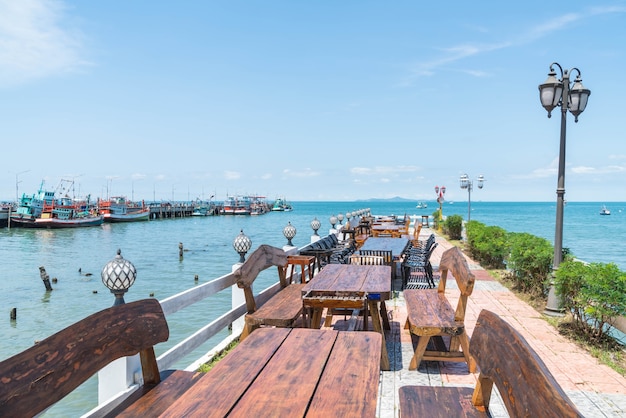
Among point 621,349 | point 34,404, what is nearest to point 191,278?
point 621,349

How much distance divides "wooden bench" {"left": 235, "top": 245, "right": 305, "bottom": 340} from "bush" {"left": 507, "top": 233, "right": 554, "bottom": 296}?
14.5 ft

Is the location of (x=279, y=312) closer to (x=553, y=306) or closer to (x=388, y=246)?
(x=553, y=306)

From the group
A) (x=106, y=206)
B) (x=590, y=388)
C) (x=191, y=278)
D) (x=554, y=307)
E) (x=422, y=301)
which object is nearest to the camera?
(x=590, y=388)

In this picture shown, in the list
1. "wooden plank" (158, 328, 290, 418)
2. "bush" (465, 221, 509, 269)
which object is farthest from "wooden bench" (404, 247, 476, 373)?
"bush" (465, 221, 509, 269)

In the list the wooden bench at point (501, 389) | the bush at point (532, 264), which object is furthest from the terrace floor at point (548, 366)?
the wooden bench at point (501, 389)

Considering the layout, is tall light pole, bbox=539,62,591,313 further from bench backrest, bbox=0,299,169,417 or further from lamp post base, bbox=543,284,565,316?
bench backrest, bbox=0,299,169,417

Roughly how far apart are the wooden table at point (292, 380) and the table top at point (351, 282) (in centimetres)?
173

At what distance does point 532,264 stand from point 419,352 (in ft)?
14.6

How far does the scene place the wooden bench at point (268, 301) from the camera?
464 cm

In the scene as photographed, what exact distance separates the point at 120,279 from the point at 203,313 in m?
8.14

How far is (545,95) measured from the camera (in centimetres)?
714

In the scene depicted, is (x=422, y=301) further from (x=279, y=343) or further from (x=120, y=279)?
(x=120, y=279)

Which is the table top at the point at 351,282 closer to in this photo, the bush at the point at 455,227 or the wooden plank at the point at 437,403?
the wooden plank at the point at 437,403

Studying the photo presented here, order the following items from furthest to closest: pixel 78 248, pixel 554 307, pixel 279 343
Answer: pixel 78 248 < pixel 554 307 < pixel 279 343
